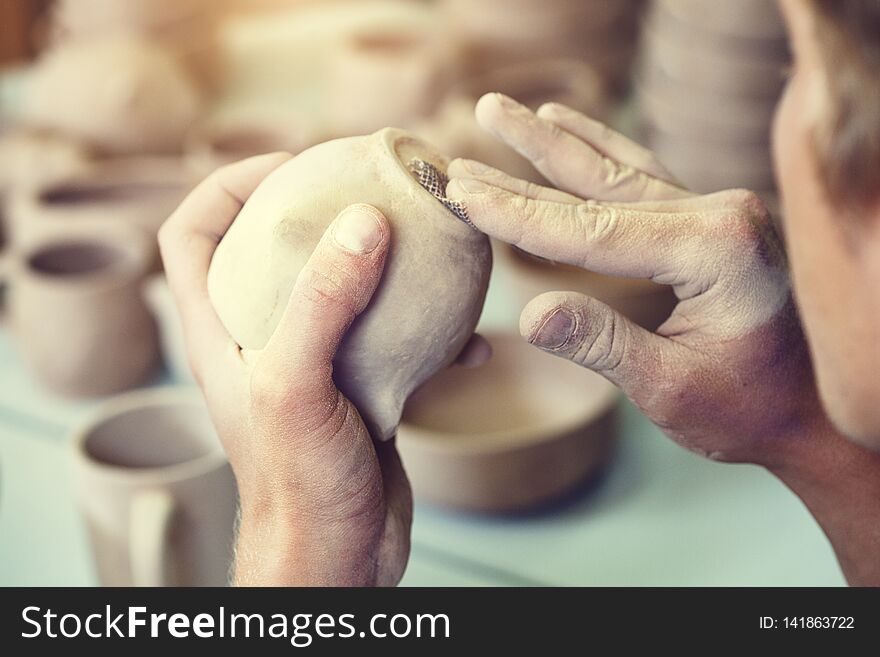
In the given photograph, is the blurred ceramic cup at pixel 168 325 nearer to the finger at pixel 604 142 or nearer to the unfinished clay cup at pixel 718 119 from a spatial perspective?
the finger at pixel 604 142

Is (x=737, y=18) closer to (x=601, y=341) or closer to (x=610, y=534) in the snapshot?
(x=610, y=534)

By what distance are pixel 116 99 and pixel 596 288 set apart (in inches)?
31.4

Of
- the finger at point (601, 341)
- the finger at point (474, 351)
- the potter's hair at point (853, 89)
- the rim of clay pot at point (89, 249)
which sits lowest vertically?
the rim of clay pot at point (89, 249)

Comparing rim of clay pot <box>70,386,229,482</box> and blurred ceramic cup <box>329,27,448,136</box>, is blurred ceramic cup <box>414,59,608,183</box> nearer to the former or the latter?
blurred ceramic cup <box>329,27,448,136</box>

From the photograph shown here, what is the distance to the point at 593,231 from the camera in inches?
26.6

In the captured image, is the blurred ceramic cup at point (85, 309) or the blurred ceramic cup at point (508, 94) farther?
the blurred ceramic cup at point (508, 94)

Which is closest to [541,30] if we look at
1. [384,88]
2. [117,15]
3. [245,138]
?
[384,88]

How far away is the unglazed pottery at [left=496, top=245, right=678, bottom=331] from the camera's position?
1.17m

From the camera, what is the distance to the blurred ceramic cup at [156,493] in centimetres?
86

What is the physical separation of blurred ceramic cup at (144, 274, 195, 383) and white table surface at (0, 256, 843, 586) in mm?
167

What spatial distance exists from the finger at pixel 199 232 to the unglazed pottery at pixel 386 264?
42mm

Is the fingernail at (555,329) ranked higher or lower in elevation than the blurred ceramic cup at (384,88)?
higher

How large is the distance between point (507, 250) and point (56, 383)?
22.7 inches

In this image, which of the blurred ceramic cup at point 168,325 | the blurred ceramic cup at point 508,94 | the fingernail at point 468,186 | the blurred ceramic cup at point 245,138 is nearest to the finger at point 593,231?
the fingernail at point 468,186
